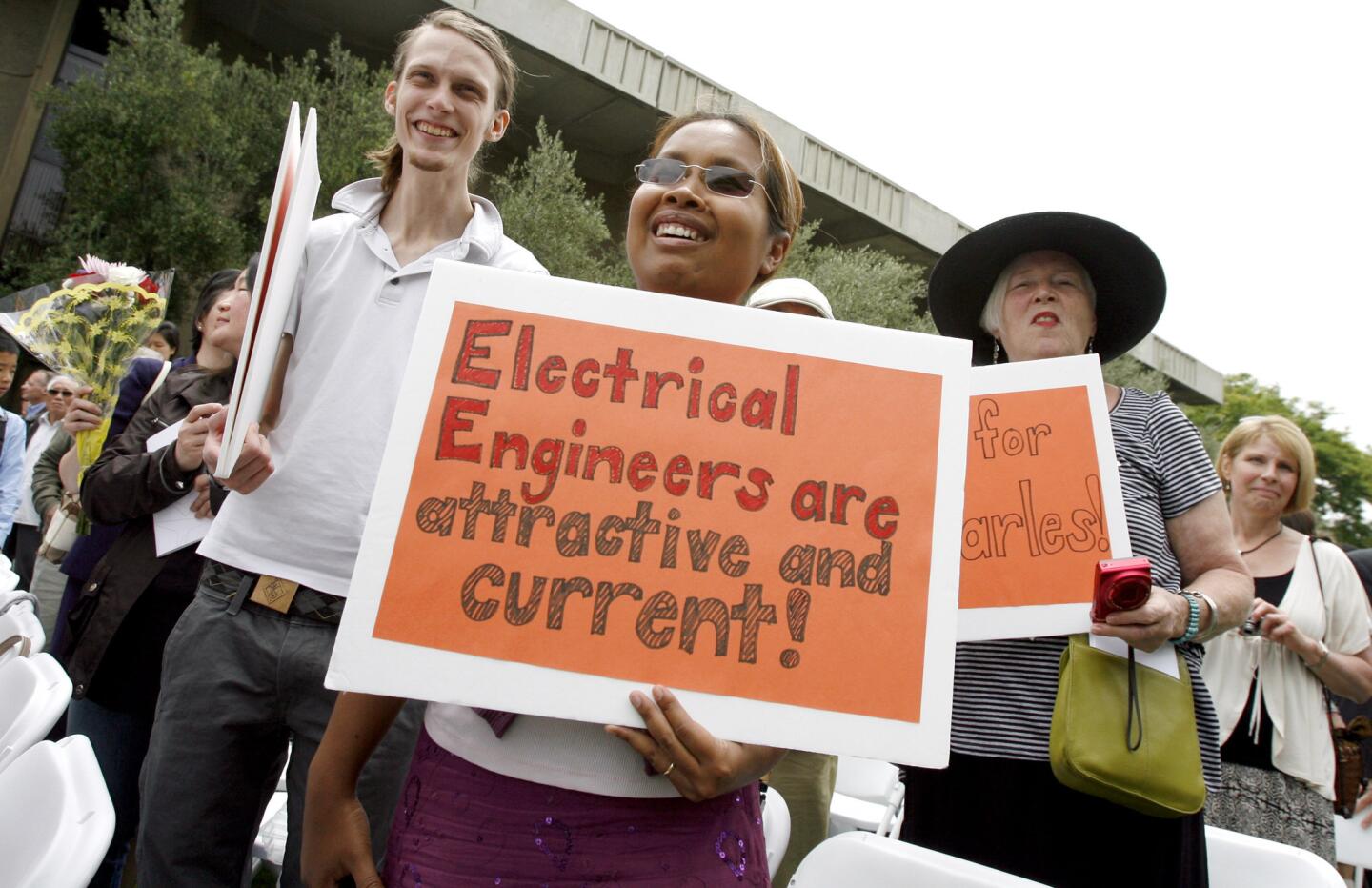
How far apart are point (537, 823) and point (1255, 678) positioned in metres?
3.00

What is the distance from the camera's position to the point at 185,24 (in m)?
14.0

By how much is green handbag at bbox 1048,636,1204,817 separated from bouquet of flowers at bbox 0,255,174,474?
2967 millimetres

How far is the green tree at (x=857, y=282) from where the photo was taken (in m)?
14.4

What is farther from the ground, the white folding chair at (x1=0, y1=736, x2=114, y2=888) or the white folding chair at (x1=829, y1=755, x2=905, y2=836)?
the white folding chair at (x1=0, y1=736, x2=114, y2=888)

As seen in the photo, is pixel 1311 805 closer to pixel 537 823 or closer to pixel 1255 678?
pixel 1255 678

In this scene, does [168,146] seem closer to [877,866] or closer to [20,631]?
[20,631]

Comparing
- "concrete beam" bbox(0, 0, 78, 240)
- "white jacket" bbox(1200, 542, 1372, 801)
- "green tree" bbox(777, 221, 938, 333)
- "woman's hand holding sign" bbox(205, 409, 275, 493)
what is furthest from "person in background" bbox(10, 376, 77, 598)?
"green tree" bbox(777, 221, 938, 333)

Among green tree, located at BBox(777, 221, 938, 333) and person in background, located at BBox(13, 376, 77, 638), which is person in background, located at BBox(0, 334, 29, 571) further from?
green tree, located at BBox(777, 221, 938, 333)

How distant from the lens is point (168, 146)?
41.4 ft

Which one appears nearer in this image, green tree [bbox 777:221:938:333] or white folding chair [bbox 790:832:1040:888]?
white folding chair [bbox 790:832:1040:888]

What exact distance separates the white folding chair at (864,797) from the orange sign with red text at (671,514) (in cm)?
259

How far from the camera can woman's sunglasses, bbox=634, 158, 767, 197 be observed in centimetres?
128

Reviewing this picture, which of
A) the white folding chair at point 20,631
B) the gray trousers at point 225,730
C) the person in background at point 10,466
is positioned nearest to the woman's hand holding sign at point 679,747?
the gray trousers at point 225,730

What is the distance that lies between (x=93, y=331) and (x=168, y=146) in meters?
12.0
